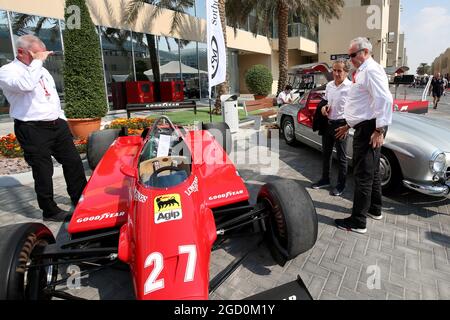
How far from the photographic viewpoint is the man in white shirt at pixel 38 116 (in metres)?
3.29

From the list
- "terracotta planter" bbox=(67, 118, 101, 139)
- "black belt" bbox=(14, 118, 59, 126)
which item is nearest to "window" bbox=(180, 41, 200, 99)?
"terracotta planter" bbox=(67, 118, 101, 139)

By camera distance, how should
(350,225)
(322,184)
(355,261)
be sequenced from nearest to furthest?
(355,261) < (350,225) < (322,184)

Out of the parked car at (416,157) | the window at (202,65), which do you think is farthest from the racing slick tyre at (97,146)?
the window at (202,65)

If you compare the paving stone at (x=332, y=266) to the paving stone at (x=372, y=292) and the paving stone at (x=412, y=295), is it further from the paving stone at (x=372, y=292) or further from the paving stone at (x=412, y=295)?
the paving stone at (x=412, y=295)

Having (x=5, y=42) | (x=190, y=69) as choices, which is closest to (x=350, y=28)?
(x=190, y=69)

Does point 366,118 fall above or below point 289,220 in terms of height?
above

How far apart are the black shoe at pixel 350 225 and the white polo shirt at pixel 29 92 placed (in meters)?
3.51

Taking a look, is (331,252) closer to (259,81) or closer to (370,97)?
(370,97)

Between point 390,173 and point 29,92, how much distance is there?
442cm

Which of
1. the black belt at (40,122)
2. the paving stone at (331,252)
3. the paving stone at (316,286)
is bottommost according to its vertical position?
the paving stone at (316,286)

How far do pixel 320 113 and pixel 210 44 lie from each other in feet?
12.1

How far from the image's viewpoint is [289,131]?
7285 mm
